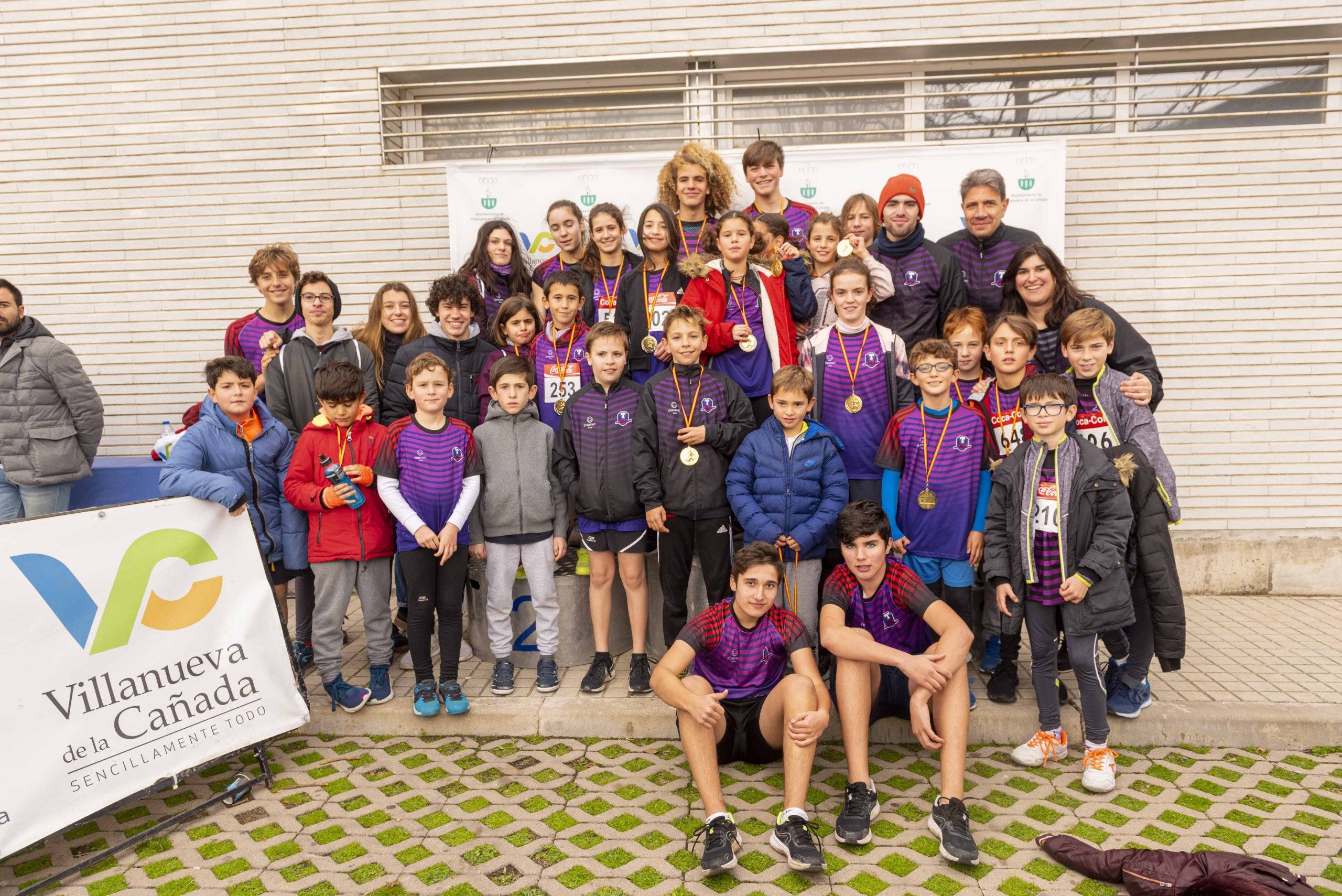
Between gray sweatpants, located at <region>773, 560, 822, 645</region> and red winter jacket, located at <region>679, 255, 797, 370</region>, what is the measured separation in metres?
1.24

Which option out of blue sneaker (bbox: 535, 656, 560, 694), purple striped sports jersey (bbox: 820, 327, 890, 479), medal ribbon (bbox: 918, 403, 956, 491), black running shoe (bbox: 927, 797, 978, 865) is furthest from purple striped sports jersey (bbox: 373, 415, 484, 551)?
black running shoe (bbox: 927, 797, 978, 865)

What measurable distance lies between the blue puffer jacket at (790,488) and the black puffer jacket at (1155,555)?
141 cm

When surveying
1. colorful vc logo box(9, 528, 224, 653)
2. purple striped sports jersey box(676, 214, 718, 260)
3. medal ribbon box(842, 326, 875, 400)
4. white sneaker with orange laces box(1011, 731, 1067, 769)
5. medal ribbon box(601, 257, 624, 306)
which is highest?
purple striped sports jersey box(676, 214, 718, 260)

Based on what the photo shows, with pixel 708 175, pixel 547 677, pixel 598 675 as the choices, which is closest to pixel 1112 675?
pixel 598 675

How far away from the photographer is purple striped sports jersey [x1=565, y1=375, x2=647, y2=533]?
4.62 m

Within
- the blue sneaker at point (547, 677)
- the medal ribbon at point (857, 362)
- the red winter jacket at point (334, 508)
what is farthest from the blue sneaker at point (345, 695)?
the medal ribbon at point (857, 362)

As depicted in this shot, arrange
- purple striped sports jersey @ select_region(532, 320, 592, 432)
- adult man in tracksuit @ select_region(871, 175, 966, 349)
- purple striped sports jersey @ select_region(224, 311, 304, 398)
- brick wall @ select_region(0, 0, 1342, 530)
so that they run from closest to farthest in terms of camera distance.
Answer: adult man in tracksuit @ select_region(871, 175, 966, 349) < purple striped sports jersey @ select_region(532, 320, 592, 432) < purple striped sports jersey @ select_region(224, 311, 304, 398) < brick wall @ select_region(0, 0, 1342, 530)

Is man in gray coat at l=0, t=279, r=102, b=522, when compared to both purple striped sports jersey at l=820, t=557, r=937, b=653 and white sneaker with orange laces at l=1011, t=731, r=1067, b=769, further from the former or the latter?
white sneaker with orange laces at l=1011, t=731, r=1067, b=769

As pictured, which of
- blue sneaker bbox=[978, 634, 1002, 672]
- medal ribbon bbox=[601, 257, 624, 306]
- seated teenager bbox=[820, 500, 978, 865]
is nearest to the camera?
seated teenager bbox=[820, 500, 978, 865]

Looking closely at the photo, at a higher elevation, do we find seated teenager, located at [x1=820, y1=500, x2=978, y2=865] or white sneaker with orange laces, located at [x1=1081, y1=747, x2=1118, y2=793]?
seated teenager, located at [x1=820, y1=500, x2=978, y2=865]

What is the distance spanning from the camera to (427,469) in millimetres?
4453

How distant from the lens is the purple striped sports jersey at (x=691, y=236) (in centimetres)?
546

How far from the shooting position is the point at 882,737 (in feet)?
14.3

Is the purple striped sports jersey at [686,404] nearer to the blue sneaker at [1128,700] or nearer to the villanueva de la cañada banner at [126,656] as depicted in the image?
the villanueva de la cañada banner at [126,656]
